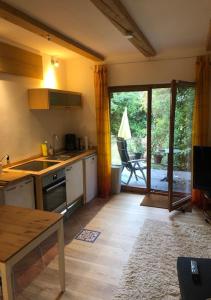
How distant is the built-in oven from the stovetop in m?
0.20

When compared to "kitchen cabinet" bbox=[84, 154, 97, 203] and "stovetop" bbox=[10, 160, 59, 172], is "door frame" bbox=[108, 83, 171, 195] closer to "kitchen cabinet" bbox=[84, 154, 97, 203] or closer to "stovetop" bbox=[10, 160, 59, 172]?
"kitchen cabinet" bbox=[84, 154, 97, 203]

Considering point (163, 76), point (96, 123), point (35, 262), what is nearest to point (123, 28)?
point (163, 76)

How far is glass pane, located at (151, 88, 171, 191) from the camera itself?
429cm

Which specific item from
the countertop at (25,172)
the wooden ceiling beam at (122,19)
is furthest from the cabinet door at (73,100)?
the wooden ceiling beam at (122,19)

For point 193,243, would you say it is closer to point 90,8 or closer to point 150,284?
point 150,284

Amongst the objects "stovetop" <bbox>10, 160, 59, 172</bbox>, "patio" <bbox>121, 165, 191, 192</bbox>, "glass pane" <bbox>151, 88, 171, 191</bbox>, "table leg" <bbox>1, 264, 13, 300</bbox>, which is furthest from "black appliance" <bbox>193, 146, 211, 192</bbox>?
"table leg" <bbox>1, 264, 13, 300</bbox>

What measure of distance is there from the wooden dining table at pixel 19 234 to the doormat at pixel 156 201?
2.31 metres

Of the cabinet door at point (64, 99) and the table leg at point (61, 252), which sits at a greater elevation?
the cabinet door at point (64, 99)

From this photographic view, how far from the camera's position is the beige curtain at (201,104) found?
370 cm

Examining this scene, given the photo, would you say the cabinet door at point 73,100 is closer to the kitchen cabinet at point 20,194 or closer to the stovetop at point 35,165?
the stovetop at point 35,165

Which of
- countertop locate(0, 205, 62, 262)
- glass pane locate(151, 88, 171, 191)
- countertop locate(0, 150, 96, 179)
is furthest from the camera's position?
glass pane locate(151, 88, 171, 191)

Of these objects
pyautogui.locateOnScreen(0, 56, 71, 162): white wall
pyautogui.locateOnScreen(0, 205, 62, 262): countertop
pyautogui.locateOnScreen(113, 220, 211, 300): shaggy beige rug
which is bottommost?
pyautogui.locateOnScreen(113, 220, 211, 300): shaggy beige rug

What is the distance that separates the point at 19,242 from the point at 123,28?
7.60 feet

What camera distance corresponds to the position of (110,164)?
4.54 metres
